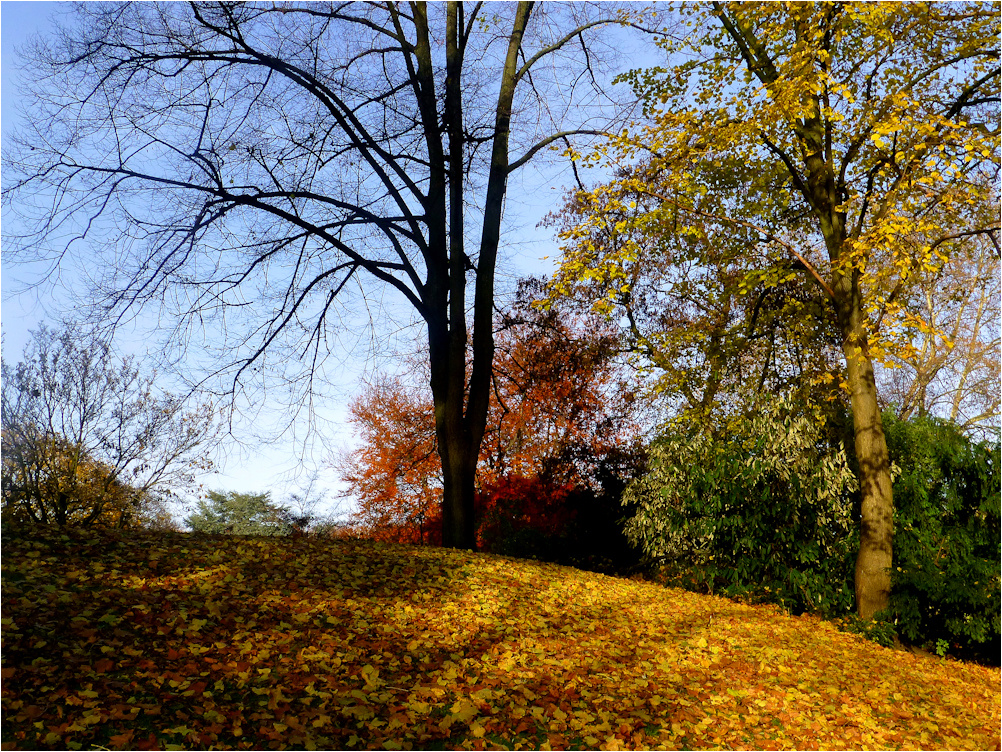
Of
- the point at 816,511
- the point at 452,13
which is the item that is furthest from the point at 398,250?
the point at 816,511

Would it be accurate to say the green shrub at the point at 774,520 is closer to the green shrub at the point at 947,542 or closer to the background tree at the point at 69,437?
the green shrub at the point at 947,542

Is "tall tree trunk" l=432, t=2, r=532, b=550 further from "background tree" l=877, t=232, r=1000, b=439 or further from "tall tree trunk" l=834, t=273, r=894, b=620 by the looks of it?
"background tree" l=877, t=232, r=1000, b=439

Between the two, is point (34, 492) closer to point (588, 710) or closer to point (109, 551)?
point (109, 551)

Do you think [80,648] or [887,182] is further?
[887,182]

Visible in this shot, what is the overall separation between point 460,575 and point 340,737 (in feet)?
10.9

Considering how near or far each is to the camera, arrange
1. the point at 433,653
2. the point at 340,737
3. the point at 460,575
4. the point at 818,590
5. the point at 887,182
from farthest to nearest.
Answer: the point at 887,182
the point at 818,590
the point at 460,575
the point at 433,653
the point at 340,737

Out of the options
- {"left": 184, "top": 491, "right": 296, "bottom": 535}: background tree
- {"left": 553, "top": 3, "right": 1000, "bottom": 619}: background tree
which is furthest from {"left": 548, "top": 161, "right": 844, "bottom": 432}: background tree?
{"left": 184, "top": 491, "right": 296, "bottom": 535}: background tree

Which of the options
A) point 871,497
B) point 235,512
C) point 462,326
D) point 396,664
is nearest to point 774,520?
point 871,497

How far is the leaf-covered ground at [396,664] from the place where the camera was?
13.7 feet

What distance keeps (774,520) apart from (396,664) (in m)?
6.09

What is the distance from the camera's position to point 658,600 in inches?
320

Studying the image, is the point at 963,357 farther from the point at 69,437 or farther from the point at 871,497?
the point at 69,437

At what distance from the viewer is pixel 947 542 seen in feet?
29.9

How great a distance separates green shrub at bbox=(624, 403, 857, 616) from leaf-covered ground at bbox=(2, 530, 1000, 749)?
148 cm
